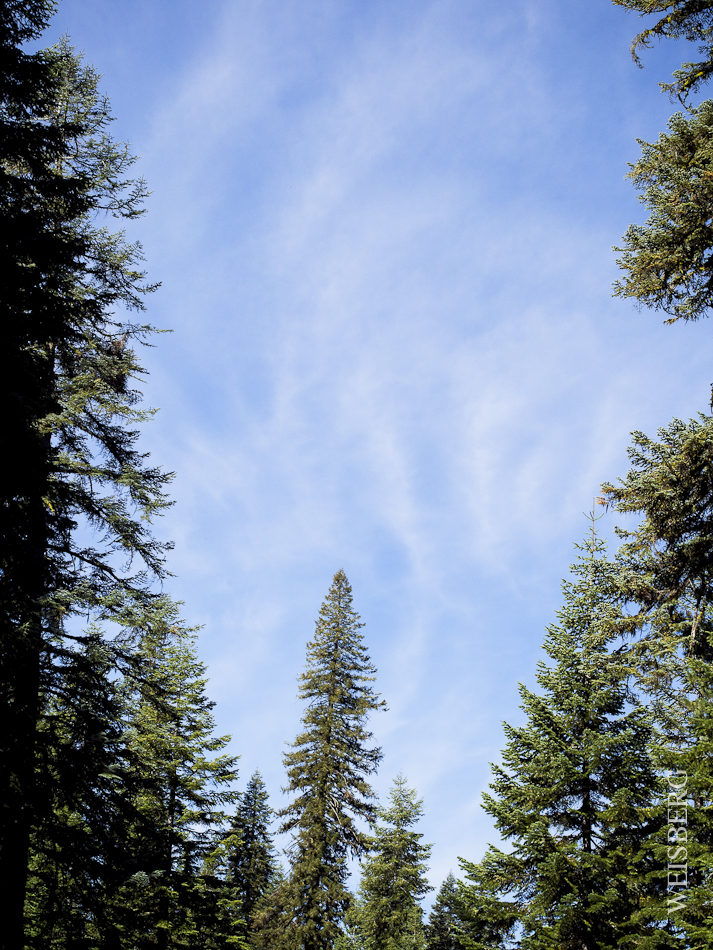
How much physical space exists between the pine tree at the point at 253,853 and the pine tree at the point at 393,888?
12252 millimetres

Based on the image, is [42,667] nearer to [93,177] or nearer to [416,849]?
[93,177]

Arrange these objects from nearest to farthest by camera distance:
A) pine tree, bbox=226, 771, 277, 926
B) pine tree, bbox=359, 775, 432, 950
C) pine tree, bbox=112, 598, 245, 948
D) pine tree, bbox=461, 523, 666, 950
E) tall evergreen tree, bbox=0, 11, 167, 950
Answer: tall evergreen tree, bbox=0, 11, 167, 950 < pine tree, bbox=461, 523, 666, 950 < pine tree, bbox=112, 598, 245, 948 < pine tree, bbox=359, 775, 432, 950 < pine tree, bbox=226, 771, 277, 926

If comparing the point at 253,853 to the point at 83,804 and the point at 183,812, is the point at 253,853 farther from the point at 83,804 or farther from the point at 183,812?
the point at 83,804

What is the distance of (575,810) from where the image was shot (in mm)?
14211

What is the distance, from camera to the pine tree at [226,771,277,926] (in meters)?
36.8

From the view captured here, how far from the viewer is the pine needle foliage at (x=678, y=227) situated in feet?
35.7

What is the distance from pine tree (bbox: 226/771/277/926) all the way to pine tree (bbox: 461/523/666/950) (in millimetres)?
26125

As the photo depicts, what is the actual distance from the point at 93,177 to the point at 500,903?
59.5 ft

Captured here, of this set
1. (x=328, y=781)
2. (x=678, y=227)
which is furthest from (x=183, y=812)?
(x=678, y=227)

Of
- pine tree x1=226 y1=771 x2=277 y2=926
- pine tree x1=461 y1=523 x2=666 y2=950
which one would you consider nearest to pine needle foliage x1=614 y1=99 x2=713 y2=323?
pine tree x1=461 y1=523 x2=666 y2=950

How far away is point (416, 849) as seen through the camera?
89.5 feet

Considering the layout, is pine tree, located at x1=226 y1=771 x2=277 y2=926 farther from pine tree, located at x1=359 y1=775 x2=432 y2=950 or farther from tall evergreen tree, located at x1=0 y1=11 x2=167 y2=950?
tall evergreen tree, located at x1=0 y1=11 x2=167 y2=950

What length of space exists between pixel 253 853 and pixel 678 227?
40.2m

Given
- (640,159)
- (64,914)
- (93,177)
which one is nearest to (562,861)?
(64,914)
